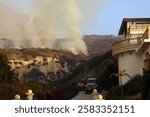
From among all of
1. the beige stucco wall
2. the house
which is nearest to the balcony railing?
the house

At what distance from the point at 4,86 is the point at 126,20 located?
577 inches

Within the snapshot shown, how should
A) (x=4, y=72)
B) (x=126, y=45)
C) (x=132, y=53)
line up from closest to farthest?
(x=132, y=53)
(x=126, y=45)
(x=4, y=72)

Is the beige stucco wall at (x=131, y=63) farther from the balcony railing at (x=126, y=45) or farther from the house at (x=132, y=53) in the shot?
the balcony railing at (x=126, y=45)

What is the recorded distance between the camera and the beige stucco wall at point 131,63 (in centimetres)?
4181

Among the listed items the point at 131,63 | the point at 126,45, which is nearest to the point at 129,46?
the point at 126,45

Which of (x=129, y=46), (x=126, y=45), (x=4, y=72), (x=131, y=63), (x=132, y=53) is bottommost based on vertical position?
(x=4, y=72)

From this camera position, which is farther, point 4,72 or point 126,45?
point 4,72

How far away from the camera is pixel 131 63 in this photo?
4275 centimetres

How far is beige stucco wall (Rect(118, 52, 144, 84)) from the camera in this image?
4181 cm

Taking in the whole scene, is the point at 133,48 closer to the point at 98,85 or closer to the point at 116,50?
the point at 116,50

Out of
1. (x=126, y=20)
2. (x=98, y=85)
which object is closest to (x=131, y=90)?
(x=126, y=20)

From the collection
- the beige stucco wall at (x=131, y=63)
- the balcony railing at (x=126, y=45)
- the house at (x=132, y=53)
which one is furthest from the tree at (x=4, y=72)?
the beige stucco wall at (x=131, y=63)

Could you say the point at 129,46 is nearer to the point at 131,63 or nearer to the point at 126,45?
the point at 126,45

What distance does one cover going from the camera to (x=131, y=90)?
37000 mm
